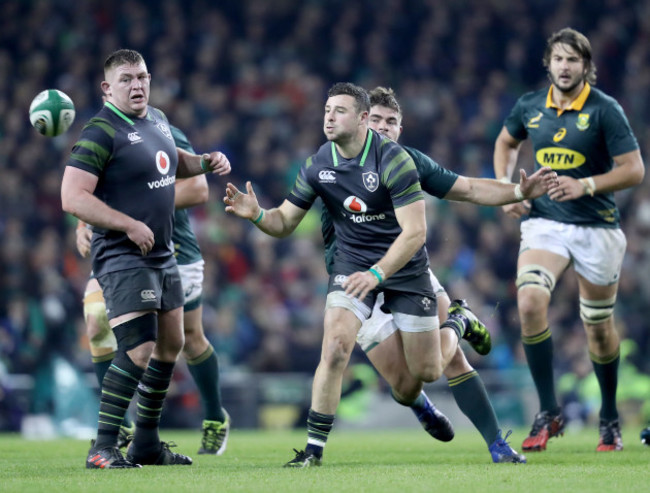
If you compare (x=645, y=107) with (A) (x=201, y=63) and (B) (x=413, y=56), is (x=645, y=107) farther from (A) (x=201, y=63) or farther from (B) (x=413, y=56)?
(A) (x=201, y=63)

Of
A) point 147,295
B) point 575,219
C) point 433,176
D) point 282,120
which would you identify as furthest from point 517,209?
point 282,120

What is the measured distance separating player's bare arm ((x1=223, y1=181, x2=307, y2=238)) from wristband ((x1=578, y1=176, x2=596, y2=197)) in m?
2.07

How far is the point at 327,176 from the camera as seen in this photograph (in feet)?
21.4

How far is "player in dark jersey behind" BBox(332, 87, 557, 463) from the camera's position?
21.9 feet

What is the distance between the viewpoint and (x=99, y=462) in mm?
6074

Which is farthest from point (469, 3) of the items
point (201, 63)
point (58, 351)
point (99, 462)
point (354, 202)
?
point (99, 462)

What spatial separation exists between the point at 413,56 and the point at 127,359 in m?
13.4

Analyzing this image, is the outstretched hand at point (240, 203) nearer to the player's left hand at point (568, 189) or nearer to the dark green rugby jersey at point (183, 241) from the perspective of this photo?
the dark green rugby jersey at point (183, 241)

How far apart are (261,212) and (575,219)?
2.55 m

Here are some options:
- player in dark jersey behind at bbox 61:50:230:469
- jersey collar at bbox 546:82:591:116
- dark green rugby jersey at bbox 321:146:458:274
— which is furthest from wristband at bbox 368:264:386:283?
jersey collar at bbox 546:82:591:116

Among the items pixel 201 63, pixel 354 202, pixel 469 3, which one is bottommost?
pixel 354 202

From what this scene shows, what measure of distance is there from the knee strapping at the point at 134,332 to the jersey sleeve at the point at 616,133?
355 cm

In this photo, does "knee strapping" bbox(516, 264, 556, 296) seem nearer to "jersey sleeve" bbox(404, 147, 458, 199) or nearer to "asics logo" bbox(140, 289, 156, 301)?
"jersey sleeve" bbox(404, 147, 458, 199)

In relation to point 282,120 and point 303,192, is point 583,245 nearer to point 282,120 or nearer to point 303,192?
point 303,192
